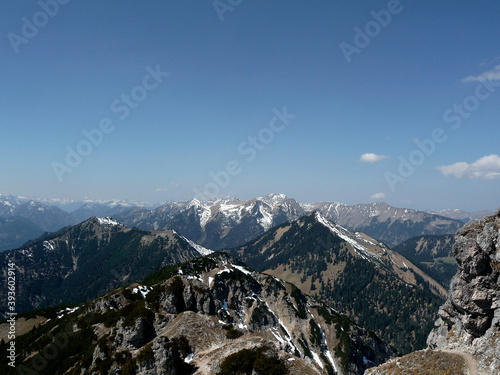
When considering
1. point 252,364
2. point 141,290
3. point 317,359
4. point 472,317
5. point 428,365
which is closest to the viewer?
point 428,365

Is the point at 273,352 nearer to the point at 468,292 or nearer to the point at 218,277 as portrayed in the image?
the point at 468,292

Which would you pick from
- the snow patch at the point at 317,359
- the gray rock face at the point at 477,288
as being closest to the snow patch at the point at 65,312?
the snow patch at the point at 317,359

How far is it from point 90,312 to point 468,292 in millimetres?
134474

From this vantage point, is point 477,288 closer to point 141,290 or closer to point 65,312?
point 141,290

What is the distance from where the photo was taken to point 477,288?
41.1 metres

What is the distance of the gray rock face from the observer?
127ft

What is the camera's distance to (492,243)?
132 ft

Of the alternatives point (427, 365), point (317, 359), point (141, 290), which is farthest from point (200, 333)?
point (317, 359)

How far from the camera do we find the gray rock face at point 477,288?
38688 mm

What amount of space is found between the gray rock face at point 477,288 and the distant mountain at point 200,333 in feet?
82.4

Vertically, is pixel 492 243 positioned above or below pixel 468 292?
above

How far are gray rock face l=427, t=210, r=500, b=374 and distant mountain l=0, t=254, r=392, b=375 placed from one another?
2510cm

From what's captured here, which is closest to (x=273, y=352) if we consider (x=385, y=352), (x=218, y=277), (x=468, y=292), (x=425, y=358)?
(x=425, y=358)

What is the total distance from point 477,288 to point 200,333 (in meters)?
51.1
